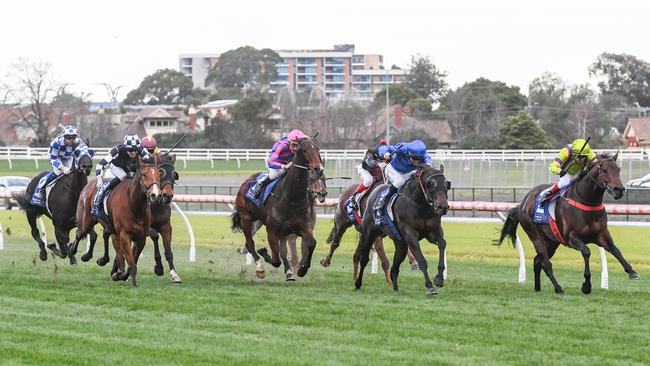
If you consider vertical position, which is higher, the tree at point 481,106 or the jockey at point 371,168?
the tree at point 481,106

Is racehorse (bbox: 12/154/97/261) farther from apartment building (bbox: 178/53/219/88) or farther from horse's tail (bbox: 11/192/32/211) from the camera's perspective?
apartment building (bbox: 178/53/219/88)

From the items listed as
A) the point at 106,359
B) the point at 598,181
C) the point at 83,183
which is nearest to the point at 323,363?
the point at 106,359

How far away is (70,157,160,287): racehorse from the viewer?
1306 cm

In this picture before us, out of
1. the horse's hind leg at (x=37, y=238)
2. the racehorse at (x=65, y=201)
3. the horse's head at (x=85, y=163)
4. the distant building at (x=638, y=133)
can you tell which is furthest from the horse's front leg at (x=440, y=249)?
the distant building at (x=638, y=133)

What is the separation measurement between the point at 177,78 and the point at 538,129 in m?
70.1

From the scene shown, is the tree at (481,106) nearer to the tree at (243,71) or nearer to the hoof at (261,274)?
the tree at (243,71)

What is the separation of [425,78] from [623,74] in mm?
28753

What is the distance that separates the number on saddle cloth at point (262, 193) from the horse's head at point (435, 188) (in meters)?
2.55

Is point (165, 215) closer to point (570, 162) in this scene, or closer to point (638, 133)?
point (570, 162)

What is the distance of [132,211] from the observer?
44.5 ft

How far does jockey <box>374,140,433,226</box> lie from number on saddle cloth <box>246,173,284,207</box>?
1.73 meters

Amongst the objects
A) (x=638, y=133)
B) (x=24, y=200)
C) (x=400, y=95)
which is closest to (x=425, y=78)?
(x=400, y=95)

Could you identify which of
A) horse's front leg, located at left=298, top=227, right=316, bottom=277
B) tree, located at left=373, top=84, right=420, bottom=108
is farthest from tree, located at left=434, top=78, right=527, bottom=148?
horse's front leg, located at left=298, top=227, right=316, bottom=277

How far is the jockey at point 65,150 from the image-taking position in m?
16.2
